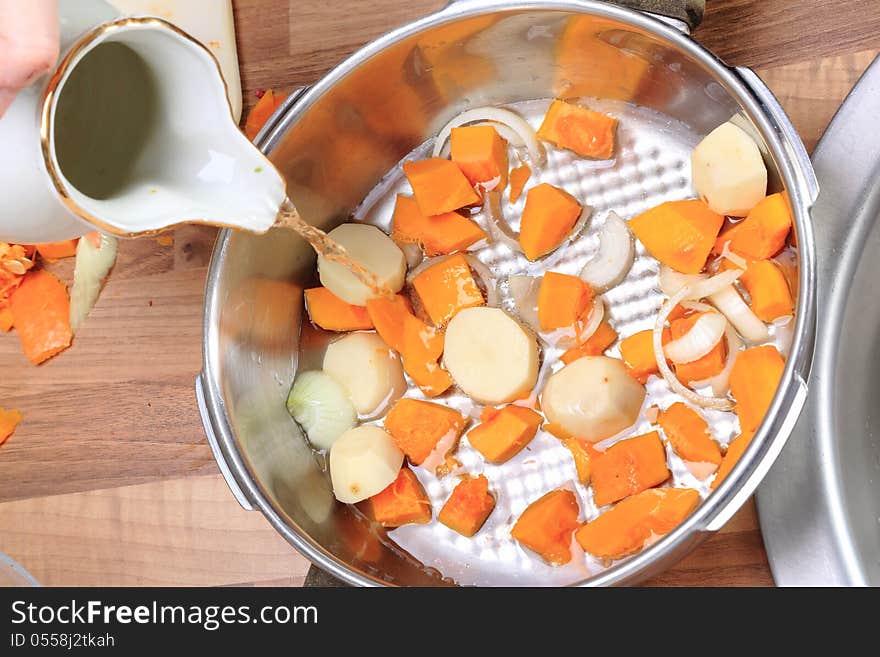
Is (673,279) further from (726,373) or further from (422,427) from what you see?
(422,427)

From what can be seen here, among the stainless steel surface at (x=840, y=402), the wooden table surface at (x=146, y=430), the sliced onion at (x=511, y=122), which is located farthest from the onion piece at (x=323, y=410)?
the stainless steel surface at (x=840, y=402)

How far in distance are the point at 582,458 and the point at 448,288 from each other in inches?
9.8

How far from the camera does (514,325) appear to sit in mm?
1042

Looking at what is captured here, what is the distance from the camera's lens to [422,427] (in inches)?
41.2

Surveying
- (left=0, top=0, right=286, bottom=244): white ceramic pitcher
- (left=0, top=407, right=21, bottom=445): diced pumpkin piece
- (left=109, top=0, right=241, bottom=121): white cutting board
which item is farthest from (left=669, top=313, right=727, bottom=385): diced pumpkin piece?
(left=0, top=407, right=21, bottom=445): diced pumpkin piece

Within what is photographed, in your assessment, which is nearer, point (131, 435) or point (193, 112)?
point (193, 112)

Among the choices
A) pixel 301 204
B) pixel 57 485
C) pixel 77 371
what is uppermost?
pixel 301 204

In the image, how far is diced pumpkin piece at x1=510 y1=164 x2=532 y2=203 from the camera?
1104 mm

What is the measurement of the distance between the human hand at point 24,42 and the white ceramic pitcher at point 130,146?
0.11 ft

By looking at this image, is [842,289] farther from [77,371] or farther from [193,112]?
[77,371]

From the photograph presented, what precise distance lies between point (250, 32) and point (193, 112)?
1.43 ft

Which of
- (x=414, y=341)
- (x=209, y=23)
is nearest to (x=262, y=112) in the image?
(x=209, y=23)

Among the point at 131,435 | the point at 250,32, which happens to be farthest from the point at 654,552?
the point at 250,32

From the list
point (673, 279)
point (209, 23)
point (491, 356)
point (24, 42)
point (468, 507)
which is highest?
point (24, 42)
